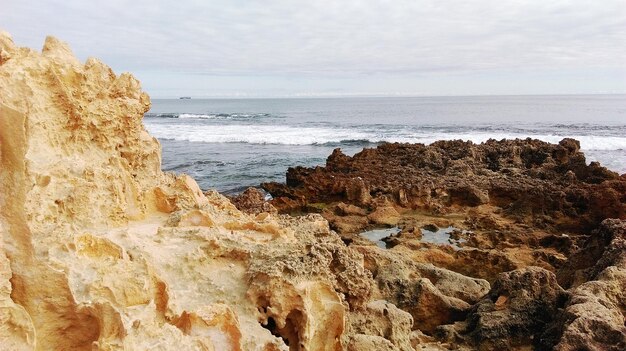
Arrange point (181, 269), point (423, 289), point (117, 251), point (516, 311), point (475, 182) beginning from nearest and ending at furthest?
point (117, 251) → point (181, 269) → point (516, 311) → point (423, 289) → point (475, 182)

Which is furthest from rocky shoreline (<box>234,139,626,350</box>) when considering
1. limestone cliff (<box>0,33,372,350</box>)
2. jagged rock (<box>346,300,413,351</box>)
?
limestone cliff (<box>0,33,372,350</box>)

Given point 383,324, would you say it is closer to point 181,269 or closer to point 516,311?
point 516,311

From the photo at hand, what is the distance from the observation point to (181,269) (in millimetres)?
3766

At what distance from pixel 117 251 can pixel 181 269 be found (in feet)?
1.86

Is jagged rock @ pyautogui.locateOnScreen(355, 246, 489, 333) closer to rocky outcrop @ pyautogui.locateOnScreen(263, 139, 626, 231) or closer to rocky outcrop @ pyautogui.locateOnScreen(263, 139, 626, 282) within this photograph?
rocky outcrop @ pyautogui.locateOnScreen(263, 139, 626, 282)

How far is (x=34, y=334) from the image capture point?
2732 mm

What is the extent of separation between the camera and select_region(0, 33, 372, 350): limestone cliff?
2852 millimetres

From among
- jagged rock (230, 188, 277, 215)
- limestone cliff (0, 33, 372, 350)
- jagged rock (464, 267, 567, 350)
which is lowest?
jagged rock (464, 267, 567, 350)

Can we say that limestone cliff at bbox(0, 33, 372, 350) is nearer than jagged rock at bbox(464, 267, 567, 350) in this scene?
Yes

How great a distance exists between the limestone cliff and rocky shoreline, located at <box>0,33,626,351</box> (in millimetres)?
12

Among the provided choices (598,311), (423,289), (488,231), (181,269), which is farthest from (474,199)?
(181,269)

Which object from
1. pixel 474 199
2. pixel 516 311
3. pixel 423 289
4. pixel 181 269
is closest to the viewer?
pixel 181 269

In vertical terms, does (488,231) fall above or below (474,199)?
below

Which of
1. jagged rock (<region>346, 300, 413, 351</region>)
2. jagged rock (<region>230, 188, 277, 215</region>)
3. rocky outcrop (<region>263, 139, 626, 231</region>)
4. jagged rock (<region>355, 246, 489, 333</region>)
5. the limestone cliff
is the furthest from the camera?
rocky outcrop (<region>263, 139, 626, 231</region>)
